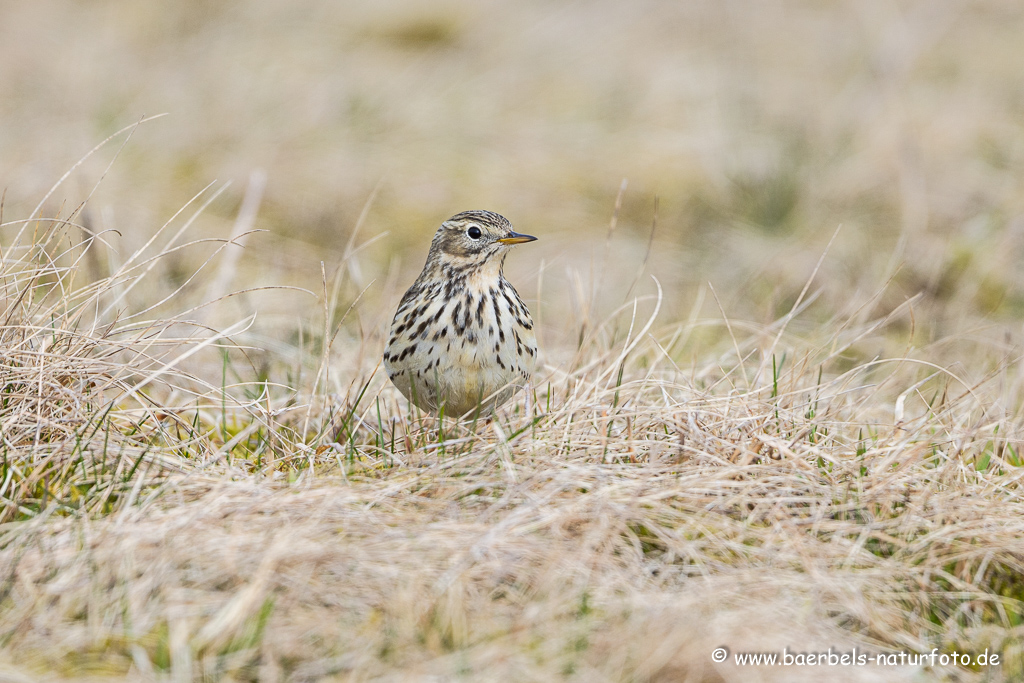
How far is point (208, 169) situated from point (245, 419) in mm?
4683

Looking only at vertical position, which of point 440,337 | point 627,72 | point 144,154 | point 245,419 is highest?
point 627,72

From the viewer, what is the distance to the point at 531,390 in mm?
4859

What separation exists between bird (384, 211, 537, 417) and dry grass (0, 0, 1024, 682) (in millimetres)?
158

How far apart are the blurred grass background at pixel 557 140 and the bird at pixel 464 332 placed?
5.00 ft

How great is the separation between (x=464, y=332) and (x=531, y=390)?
486 mm

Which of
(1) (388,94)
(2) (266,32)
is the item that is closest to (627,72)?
(1) (388,94)

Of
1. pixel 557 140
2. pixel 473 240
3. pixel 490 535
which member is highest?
pixel 557 140

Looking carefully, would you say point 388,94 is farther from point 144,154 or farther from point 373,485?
point 373,485

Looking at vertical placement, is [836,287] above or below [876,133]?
below

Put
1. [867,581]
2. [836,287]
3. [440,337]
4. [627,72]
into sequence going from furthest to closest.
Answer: [627,72], [836,287], [440,337], [867,581]

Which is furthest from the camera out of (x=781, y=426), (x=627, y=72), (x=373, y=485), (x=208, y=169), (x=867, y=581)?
(x=627, y=72)

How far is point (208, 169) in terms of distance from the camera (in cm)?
903

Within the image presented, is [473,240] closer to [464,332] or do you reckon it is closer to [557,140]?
[464,332]

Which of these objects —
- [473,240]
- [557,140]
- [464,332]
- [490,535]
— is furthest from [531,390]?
[557,140]
